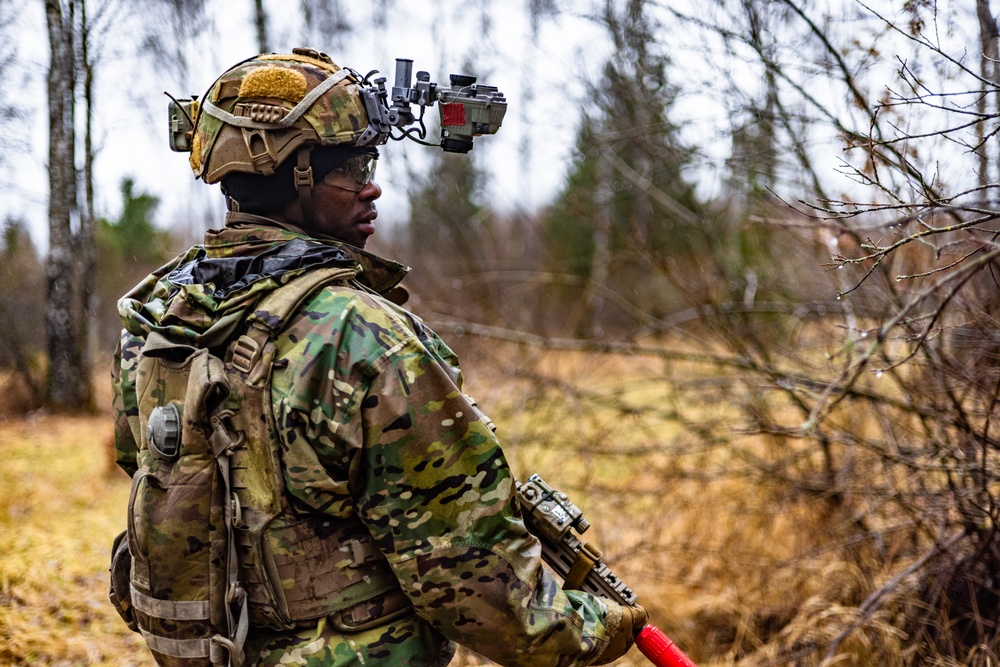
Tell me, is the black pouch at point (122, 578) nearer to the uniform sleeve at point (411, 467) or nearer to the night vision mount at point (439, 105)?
the uniform sleeve at point (411, 467)

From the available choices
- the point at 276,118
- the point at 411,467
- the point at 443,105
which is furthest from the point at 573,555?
the point at 276,118

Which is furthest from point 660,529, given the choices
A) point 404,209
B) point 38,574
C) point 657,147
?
point 404,209

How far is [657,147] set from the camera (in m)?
6.25

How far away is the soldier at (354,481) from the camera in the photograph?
75.2 inches

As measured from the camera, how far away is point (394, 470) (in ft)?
6.31

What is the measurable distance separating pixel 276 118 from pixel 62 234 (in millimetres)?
4455

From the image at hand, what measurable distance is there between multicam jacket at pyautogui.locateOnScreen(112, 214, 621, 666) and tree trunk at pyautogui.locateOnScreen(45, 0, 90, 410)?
4005 mm

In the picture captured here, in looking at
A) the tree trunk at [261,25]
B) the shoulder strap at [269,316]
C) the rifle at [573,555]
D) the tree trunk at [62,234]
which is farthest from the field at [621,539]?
the tree trunk at [261,25]

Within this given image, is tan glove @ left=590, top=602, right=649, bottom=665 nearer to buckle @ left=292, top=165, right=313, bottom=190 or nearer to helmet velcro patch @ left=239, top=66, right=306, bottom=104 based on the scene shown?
buckle @ left=292, top=165, right=313, bottom=190

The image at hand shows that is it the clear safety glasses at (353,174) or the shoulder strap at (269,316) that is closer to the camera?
the shoulder strap at (269,316)

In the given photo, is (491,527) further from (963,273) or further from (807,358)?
(807,358)

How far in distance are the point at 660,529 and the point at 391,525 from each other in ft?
13.9

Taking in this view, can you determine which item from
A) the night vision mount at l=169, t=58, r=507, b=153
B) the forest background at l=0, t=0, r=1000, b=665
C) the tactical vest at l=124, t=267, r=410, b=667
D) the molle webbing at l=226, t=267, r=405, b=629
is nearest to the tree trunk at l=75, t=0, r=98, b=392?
the forest background at l=0, t=0, r=1000, b=665

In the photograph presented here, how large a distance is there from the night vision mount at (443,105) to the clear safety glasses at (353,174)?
2.6 inches
